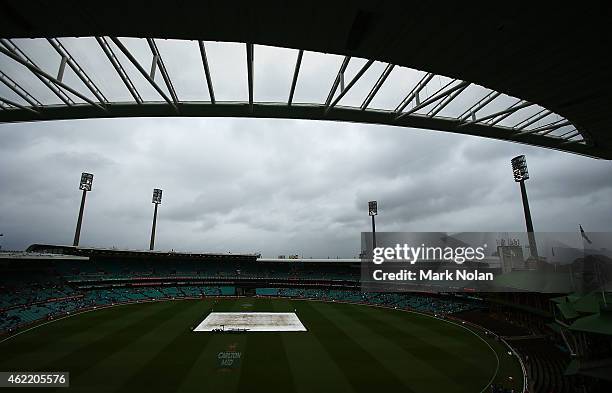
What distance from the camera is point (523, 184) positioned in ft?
188

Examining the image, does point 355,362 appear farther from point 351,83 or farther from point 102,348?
point 351,83

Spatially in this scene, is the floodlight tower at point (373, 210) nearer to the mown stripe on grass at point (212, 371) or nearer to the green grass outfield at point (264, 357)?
the green grass outfield at point (264, 357)

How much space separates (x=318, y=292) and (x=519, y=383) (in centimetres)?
5188

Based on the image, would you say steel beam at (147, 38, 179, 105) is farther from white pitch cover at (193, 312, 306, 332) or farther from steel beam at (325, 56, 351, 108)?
white pitch cover at (193, 312, 306, 332)

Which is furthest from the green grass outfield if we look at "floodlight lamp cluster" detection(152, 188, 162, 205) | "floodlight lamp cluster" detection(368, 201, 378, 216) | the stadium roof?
"floodlight lamp cluster" detection(152, 188, 162, 205)

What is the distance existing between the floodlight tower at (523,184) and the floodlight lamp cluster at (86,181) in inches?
3597

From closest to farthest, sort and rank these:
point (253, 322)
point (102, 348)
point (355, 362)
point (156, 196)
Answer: point (355, 362) → point (102, 348) → point (253, 322) → point (156, 196)

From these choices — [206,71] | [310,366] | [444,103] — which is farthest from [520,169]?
[206,71]

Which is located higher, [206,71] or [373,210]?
[373,210]

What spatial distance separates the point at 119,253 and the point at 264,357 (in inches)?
2243

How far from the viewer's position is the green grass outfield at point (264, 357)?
71.3 feet

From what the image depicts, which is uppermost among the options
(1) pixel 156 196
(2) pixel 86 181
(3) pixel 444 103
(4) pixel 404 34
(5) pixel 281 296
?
(1) pixel 156 196

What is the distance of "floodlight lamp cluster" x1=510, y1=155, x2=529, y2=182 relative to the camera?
5631 centimetres

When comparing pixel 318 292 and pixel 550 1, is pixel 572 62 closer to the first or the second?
pixel 550 1
